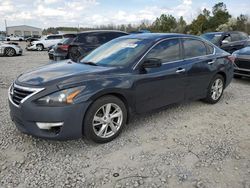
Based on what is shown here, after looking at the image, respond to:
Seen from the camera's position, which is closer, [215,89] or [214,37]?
[215,89]

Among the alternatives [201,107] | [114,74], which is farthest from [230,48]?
[114,74]

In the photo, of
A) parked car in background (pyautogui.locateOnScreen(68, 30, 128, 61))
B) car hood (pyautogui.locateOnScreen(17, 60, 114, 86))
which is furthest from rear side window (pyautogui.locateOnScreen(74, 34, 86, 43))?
car hood (pyautogui.locateOnScreen(17, 60, 114, 86))

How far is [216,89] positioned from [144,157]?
2.98 meters

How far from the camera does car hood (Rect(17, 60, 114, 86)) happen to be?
3447 millimetres

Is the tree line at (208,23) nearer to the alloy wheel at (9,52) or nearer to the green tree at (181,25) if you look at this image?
the green tree at (181,25)

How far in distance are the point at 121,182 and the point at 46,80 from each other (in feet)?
5.38

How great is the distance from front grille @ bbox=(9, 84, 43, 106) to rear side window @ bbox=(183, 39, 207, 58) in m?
2.82

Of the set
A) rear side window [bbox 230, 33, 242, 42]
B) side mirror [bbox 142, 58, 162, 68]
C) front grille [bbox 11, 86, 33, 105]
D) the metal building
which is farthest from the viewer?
the metal building

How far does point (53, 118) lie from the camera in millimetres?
3250

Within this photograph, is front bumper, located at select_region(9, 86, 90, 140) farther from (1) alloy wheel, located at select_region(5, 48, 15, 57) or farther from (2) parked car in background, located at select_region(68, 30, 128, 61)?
(1) alloy wheel, located at select_region(5, 48, 15, 57)

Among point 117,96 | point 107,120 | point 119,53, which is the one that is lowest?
point 107,120

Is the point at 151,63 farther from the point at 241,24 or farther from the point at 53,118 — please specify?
the point at 241,24

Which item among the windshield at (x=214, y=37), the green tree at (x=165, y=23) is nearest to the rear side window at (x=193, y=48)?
the windshield at (x=214, y=37)

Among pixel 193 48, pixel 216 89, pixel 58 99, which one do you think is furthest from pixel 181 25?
pixel 58 99
